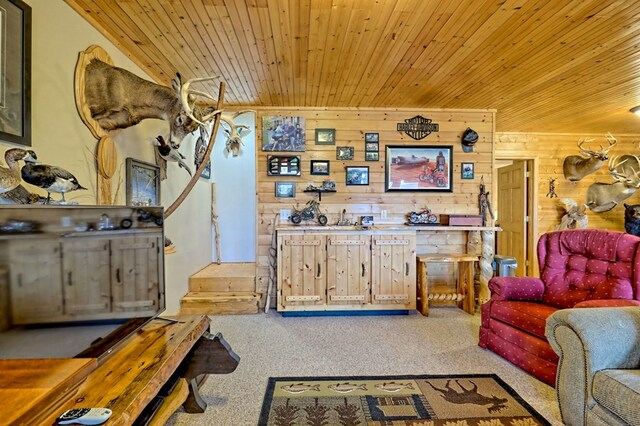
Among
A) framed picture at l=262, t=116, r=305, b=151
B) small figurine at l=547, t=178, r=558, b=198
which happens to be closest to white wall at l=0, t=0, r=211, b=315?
framed picture at l=262, t=116, r=305, b=151

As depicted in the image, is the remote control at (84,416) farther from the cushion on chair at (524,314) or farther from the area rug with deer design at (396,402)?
the cushion on chair at (524,314)

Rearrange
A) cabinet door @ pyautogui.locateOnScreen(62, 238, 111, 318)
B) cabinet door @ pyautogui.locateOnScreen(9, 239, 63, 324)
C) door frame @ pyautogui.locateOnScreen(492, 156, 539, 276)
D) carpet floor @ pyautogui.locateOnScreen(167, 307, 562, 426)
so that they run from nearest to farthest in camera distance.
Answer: cabinet door @ pyautogui.locateOnScreen(9, 239, 63, 324)
cabinet door @ pyautogui.locateOnScreen(62, 238, 111, 318)
carpet floor @ pyautogui.locateOnScreen(167, 307, 562, 426)
door frame @ pyautogui.locateOnScreen(492, 156, 539, 276)

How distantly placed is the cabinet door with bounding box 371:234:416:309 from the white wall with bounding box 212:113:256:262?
2452mm

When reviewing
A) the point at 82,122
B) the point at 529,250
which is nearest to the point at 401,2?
the point at 82,122

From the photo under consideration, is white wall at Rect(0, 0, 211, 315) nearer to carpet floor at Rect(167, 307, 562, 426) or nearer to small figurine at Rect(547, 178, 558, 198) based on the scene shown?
carpet floor at Rect(167, 307, 562, 426)

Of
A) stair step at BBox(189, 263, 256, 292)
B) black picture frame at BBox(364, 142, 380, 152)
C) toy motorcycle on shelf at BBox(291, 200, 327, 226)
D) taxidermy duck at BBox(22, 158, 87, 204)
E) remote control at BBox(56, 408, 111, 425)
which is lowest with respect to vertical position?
stair step at BBox(189, 263, 256, 292)

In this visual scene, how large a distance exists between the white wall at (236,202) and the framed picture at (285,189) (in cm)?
135

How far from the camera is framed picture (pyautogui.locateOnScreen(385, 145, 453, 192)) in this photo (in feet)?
13.4

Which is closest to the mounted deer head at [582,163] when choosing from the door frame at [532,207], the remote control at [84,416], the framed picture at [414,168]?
the door frame at [532,207]

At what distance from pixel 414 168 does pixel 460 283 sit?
1655 mm

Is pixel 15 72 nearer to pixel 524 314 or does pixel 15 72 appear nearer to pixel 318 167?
pixel 318 167

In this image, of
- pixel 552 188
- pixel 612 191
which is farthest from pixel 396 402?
pixel 612 191

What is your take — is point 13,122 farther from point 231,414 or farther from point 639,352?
point 639,352

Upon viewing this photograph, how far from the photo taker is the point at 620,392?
1415 millimetres
